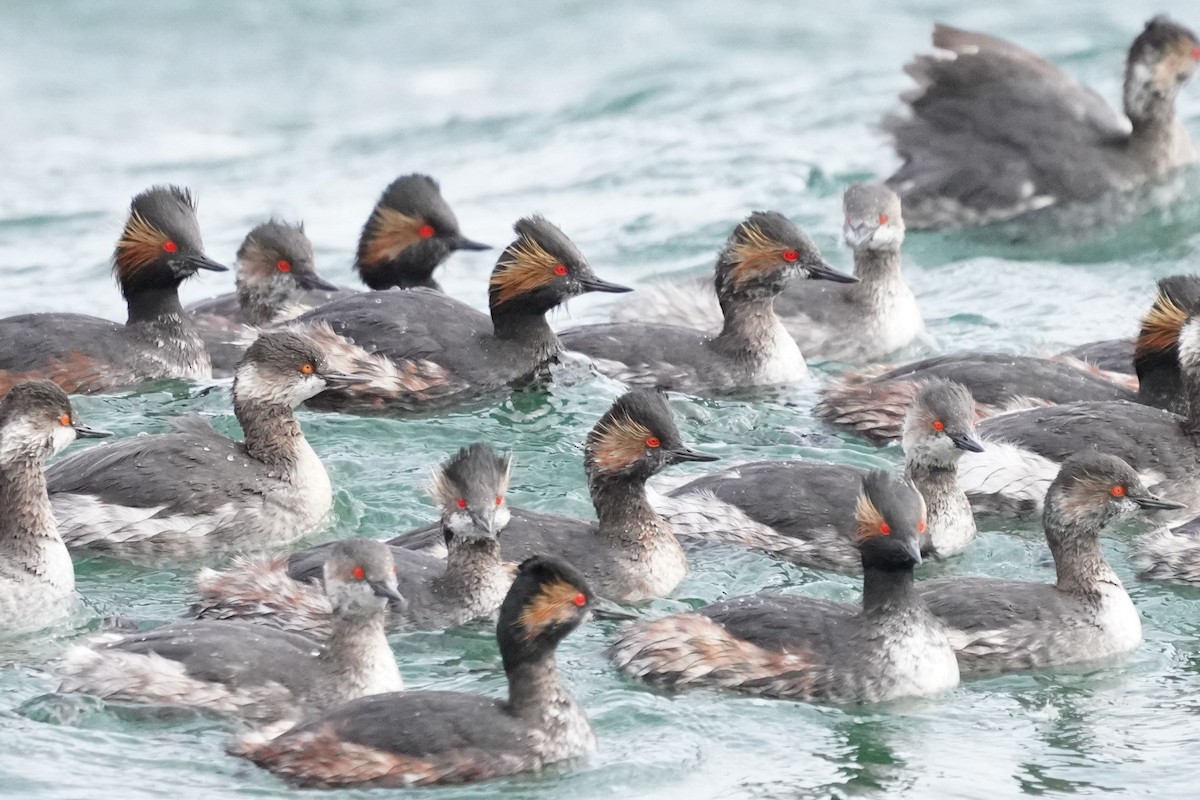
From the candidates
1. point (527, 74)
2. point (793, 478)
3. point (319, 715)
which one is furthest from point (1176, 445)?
point (527, 74)

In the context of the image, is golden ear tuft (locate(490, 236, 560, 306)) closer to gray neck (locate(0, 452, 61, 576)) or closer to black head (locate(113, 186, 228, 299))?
black head (locate(113, 186, 228, 299))

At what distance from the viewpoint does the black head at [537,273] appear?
41.9 ft

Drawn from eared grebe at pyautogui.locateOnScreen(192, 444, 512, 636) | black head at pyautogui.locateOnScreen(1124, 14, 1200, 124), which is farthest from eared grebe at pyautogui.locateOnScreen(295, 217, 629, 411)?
black head at pyautogui.locateOnScreen(1124, 14, 1200, 124)

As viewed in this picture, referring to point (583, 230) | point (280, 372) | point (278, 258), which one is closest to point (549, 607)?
point (280, 372)

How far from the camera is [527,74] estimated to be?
23172 millimetres

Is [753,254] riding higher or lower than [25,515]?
higher

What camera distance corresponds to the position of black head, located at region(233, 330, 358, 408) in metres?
10.9

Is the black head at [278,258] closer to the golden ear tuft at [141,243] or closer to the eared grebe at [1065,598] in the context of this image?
the golden ear tuft at [141,243]

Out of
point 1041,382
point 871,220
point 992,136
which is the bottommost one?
point 1041,382

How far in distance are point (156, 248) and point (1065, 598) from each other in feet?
20.4

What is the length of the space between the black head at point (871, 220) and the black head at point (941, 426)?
360 cm

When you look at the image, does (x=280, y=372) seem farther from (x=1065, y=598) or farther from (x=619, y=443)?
(x=1065, y=598)

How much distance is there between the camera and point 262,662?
8312 mm

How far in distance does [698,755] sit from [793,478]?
2.57m
